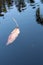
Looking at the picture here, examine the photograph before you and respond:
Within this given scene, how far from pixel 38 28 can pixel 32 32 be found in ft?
0.30

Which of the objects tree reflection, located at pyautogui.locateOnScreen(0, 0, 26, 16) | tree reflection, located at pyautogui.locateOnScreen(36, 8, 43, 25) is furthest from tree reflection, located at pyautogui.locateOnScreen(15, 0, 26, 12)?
tree reflection, located at pyautogui.locateOnScreen(36, 8, 43, 25)

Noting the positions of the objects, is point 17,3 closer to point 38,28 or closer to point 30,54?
point 38,28

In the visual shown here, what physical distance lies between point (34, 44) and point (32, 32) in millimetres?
191

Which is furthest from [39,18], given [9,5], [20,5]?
[9,5]

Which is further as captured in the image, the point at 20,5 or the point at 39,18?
the point at 20,5

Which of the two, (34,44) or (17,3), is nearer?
(34,44)

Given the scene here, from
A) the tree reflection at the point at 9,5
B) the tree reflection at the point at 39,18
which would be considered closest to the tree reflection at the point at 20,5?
the tree reflection at the point at 9,5

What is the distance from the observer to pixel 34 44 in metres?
2.01

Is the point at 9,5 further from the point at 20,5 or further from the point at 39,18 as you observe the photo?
the point at 39,18

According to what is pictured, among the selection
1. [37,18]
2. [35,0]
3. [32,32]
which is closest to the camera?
[32,32]

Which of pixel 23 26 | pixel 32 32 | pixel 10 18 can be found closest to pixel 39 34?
pixel 32 32

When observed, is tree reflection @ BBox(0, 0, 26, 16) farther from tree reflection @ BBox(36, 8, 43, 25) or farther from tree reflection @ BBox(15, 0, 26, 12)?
tree reflection @ BBox(36, 8, 43, 25)

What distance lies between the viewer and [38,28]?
2.24 meters

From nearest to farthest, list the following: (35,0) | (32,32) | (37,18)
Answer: (32,32), (37,18), (35,0)
